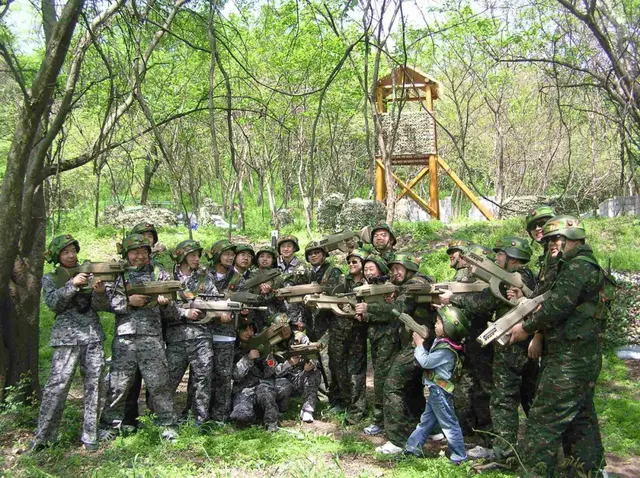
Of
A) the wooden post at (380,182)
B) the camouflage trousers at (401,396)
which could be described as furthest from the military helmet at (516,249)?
the wooden post at (380,182)

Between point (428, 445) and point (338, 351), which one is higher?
point (338, 351)

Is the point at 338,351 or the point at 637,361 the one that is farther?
the point at 637,361

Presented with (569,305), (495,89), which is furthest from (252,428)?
(495,89)

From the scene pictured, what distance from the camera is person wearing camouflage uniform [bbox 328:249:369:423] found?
668cm

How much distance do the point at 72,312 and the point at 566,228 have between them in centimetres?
446

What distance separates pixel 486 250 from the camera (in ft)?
19.6

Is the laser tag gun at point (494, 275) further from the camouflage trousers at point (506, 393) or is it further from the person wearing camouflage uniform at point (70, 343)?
the person wearing camouflage uniform at point (70, 343)

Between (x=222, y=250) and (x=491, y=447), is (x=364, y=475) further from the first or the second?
(x=222, y=250)

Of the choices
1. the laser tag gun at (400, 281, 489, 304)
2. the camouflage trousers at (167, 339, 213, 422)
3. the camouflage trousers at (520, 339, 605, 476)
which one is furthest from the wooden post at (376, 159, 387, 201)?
the camouflage trousers at (520, 339, 605, 476)

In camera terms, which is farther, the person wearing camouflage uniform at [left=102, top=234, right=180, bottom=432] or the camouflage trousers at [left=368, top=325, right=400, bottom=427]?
the camouflage trousers at [left=368, top=325, right=400, bottom=427]

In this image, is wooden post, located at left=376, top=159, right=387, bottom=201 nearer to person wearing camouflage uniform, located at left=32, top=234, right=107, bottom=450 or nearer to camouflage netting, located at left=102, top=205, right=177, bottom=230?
camouflage netting, located at left=102, top=205, right=177, bottom=230

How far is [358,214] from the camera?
1559cm

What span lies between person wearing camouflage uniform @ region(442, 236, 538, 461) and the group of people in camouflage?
11 mm

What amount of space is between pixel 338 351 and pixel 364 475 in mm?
2259
